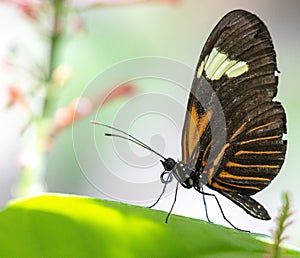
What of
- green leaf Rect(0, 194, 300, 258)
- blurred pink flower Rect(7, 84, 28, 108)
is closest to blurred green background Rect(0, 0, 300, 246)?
blurred pink flower Rect(7, 84, 28, 108)

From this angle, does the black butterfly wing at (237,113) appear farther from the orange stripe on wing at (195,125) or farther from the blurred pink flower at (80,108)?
the blurred pink flower at (80,108)

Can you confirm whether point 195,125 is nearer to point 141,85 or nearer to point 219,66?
point 219,66

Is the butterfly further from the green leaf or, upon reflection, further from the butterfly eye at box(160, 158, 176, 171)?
the green leaf

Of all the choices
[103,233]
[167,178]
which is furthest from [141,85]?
[103,233]

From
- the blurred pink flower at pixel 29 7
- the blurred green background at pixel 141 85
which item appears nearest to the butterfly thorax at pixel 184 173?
the blurred pink flower at pixel 29 7

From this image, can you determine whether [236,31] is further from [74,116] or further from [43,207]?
[74,116]

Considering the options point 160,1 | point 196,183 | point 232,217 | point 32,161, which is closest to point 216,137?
point 196,183
